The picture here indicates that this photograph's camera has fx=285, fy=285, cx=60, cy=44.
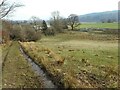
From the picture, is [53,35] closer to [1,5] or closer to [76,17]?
[76,17]

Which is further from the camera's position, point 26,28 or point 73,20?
point 73,20

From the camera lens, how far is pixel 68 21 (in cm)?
12794

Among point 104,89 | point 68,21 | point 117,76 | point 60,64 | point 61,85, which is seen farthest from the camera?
point 68,21

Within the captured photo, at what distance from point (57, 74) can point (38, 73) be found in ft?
7.35

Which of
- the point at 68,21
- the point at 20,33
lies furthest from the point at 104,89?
the point at 68,21

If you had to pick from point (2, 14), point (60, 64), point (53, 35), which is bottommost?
point (53, 35)

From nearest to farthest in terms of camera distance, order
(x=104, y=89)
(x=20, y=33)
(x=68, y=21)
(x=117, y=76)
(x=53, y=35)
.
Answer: (x=104, y=89) < (x=117, y=76) < (x=20, y=33) < (x=53, y=35) < (x=68, y=21)

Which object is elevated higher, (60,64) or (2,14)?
(2,14)

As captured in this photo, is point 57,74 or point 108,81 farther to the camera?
point 57,74

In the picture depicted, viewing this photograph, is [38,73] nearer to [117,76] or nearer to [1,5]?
[117,76]

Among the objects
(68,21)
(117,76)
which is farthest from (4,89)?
(68,21)

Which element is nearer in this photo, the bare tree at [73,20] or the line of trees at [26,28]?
the line of trees at [26,28]

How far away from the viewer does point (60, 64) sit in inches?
752

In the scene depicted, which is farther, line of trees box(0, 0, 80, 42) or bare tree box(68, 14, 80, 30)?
bare tree box(68, 14, 80, 30)
